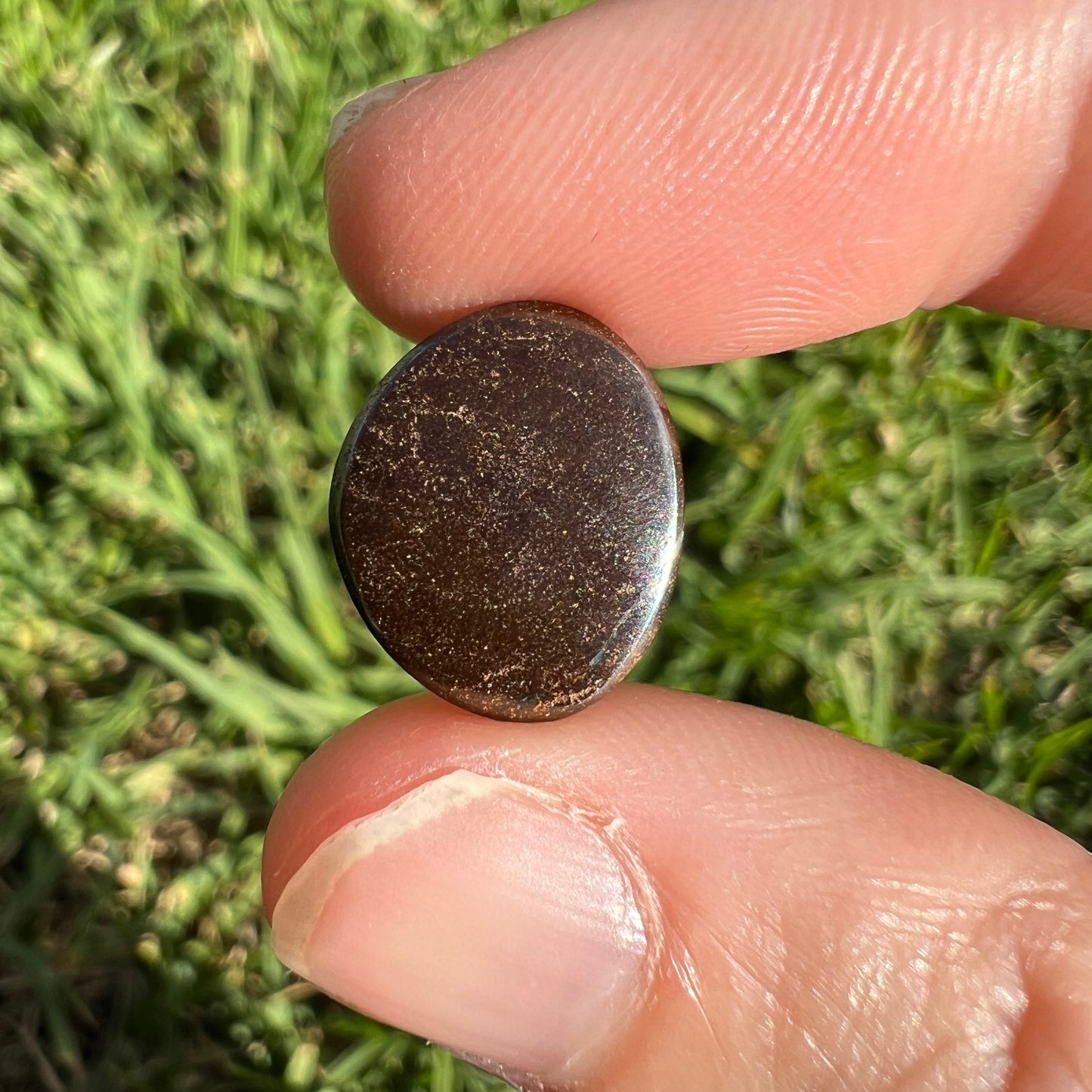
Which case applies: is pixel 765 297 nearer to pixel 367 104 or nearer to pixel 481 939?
pixel 367 104

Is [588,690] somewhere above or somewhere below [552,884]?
above

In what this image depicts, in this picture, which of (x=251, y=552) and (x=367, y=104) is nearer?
(x=367, y=104)

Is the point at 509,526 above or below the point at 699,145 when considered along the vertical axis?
below

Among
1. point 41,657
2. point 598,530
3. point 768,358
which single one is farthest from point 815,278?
point 41,657

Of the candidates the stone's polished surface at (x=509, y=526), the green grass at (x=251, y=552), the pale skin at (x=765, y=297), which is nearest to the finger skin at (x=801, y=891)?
the pale skin at (x=765, y=297)

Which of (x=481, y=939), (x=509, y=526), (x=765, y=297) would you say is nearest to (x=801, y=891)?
(x=481, y=939)

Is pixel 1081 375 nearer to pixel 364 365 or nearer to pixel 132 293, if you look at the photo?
pixel 364 365

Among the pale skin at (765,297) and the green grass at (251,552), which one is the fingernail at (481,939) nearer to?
the pale skin at (765,297)
